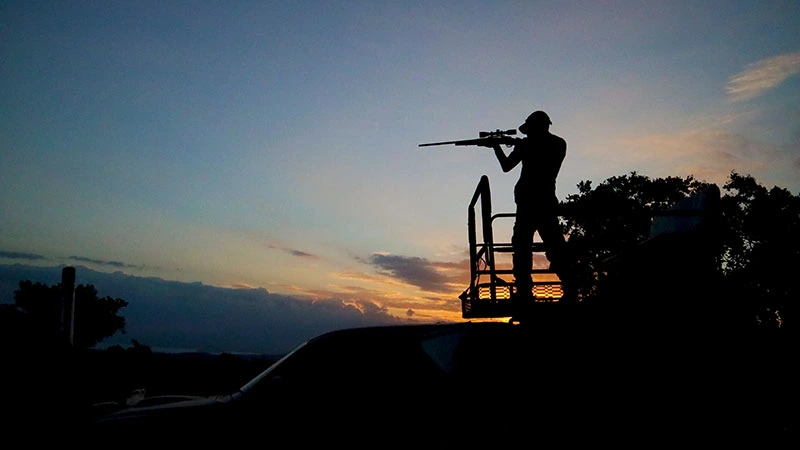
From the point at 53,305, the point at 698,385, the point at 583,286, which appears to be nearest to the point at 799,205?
the point at 583,286

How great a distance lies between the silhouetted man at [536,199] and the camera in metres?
6.04

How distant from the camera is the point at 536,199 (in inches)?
248

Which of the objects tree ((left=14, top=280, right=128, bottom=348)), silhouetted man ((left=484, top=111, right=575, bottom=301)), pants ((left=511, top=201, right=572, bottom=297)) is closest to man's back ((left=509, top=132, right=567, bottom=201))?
silhouetted man ((left=484, top=111, right=575, bottom=301))

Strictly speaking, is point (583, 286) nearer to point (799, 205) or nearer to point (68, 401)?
point (68, 401)

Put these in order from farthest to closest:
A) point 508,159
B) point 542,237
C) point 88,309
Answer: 1. point 88,309
2. point 508,159
3. point 542,237

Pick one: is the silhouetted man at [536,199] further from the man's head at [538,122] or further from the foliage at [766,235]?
the foliage at [766,235]

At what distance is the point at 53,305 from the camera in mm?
7078

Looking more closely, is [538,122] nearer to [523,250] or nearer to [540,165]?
[540,165]

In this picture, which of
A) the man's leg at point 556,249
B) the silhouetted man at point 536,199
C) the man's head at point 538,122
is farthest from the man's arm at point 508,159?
the man's leg at point 556,249

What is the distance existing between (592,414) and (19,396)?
4.56 m

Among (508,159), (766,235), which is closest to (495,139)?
(508,159)

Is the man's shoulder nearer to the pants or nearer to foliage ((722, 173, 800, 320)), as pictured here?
the pants

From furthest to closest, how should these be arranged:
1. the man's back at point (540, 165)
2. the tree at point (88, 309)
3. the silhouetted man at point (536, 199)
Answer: the tree at point (88, 309), the man's back at point (540, 165), the silhouetted man at point (536, 199)

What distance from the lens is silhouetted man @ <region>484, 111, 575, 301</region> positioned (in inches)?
238
